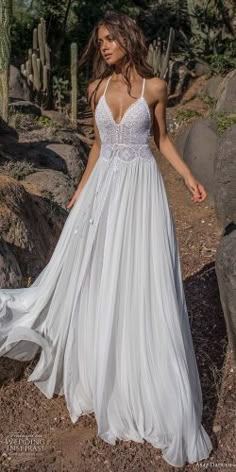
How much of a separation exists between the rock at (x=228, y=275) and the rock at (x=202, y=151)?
11.8ft

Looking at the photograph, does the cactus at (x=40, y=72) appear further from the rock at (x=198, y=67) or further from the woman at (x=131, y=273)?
the woman at (x=131, y=273)

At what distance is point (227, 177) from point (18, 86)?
5883 millimetres

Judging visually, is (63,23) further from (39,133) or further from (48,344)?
(48,344)

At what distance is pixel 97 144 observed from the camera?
3090 mm

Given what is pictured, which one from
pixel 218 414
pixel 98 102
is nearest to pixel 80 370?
pixel 218 414

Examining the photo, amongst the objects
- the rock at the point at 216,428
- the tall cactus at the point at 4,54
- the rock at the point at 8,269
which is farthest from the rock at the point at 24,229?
the tall cactus at the point at 4,54

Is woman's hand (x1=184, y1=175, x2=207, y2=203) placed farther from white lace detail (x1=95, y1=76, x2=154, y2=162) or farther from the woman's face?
the woman's face

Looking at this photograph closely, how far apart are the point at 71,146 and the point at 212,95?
4.72 m

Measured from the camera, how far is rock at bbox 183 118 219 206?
7.21m

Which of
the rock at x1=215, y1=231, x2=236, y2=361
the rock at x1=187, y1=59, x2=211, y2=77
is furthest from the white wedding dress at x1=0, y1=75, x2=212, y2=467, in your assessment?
the rock at x1=187, y1=59, x2=211, y2=77

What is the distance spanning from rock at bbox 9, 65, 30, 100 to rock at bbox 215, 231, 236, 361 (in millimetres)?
7481

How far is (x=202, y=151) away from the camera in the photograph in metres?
7.40

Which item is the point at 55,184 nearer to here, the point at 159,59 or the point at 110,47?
the point at 110,47

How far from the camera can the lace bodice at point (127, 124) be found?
279 cm
